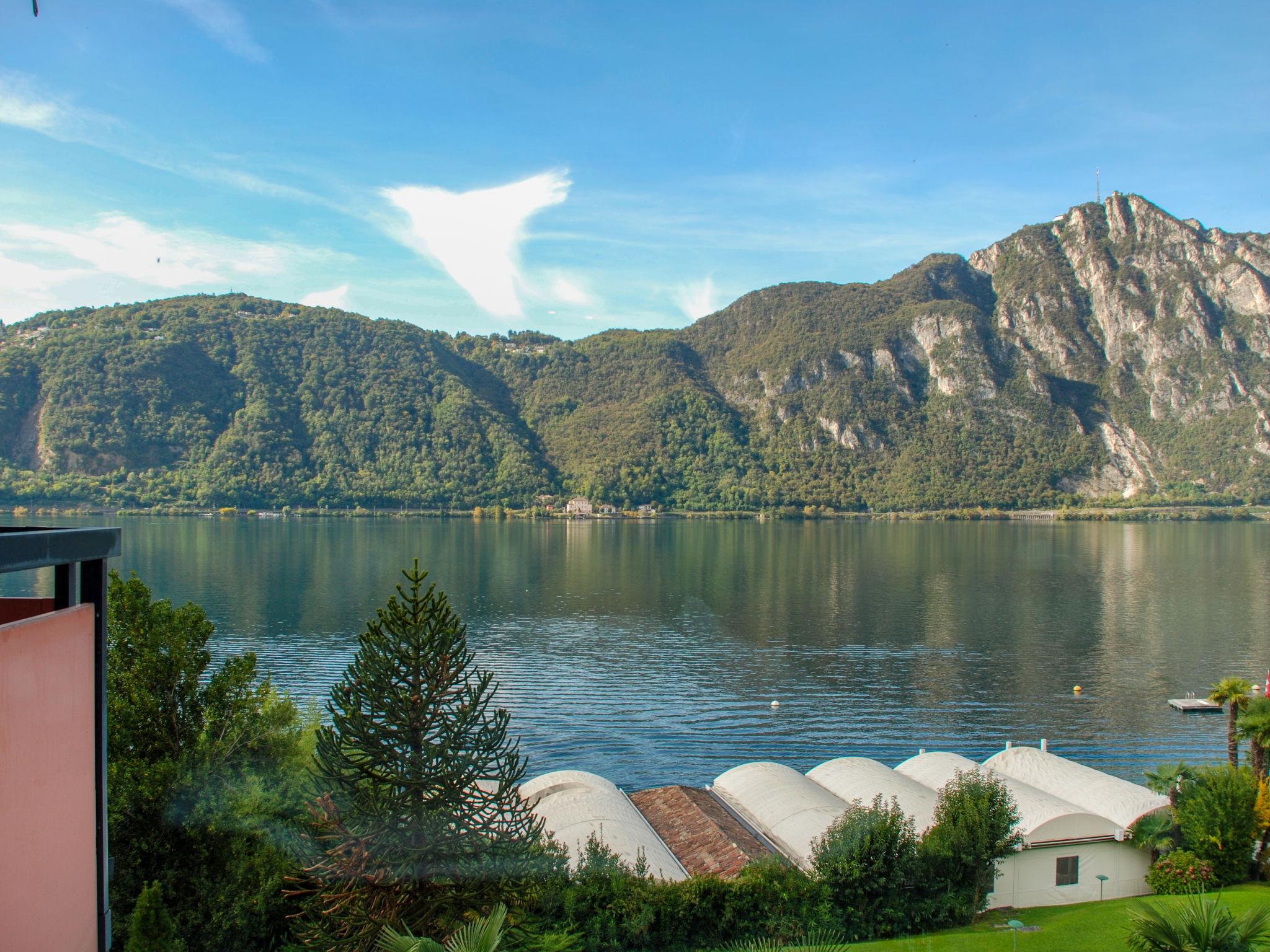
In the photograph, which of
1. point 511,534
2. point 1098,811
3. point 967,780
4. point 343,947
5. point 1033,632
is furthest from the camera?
point 511,534

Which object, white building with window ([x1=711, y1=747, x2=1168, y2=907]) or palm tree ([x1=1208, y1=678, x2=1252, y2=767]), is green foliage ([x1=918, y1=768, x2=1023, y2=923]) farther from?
palm tree ([x1=1208, y1=678, x2=1252, y2=767])

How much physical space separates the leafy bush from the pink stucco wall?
22137 mm

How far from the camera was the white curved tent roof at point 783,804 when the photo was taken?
67.6 ft

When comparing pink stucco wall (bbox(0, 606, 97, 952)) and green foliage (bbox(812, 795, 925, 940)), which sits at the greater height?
pink stucco wall (bbox(0, 606, 97, 952))

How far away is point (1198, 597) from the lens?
71188 mm

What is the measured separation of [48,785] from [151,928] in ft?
21.4

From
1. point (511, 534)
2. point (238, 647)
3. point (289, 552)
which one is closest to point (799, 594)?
point (238, 647)

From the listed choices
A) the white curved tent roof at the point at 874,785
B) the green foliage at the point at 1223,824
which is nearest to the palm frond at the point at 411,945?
the white curved tent roof at the point at 874,785

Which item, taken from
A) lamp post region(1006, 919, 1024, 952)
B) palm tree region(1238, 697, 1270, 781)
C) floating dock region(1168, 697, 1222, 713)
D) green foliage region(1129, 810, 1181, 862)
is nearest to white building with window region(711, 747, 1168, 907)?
green foliage region(1129, 810, 1181, 862)

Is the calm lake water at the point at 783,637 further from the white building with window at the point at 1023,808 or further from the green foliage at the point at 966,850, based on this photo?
the green foliage at the point at 966,850

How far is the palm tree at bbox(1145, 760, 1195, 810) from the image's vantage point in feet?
70.1

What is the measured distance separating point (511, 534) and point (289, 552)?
43530 millimetres

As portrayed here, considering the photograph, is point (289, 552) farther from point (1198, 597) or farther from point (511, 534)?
point (1198, 597)

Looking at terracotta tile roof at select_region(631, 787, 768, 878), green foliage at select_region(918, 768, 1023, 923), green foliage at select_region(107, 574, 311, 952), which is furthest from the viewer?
terracotta tile roof at select_region(631, 787, 768, 878)
